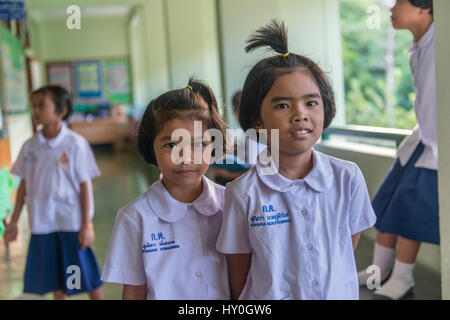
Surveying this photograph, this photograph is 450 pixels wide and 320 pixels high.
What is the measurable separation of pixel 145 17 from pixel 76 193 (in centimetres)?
614

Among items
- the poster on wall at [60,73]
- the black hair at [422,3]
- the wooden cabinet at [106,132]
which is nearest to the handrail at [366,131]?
the black hair at [422,3]

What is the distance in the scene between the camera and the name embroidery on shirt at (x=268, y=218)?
3.39ft

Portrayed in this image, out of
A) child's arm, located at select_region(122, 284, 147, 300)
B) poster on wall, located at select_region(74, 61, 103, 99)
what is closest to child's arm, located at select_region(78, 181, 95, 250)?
child's arm, located at select_region(122, 284, 147, 300)

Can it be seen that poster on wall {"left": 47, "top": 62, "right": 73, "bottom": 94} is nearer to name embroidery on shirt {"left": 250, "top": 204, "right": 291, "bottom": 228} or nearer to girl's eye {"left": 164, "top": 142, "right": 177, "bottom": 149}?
girl's eye {"left": 164, "top": 142, "right": 177, "bottom": 149}

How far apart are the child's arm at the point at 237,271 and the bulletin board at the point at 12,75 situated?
5228 millimetres

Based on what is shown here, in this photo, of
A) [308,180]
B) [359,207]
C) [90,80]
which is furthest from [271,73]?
[90,80]

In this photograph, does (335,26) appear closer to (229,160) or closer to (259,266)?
(229,160)

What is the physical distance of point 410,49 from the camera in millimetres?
2145

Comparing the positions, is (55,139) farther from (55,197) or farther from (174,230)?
(174,230)

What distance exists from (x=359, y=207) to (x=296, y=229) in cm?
15

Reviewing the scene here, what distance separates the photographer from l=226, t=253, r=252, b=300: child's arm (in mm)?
1079
